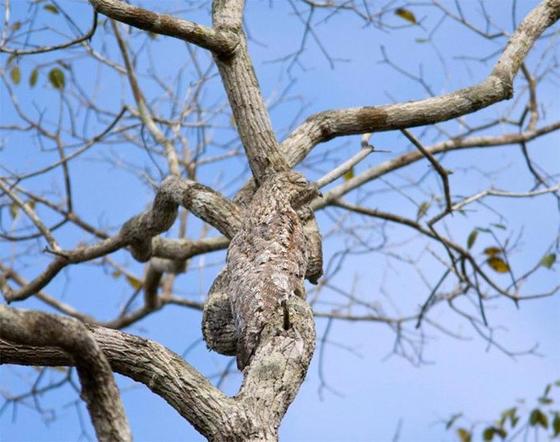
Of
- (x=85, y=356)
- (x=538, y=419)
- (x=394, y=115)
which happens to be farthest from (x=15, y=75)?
(x=85, y=356)

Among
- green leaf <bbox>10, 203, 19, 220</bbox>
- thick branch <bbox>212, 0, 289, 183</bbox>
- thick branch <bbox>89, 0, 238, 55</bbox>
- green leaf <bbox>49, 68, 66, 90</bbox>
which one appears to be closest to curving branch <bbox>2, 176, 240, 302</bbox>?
thick branch <bbox>212, 0, 289, 183</bbox>

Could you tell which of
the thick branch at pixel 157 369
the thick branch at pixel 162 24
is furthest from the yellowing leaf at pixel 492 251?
the thick branch at pixel 157 369

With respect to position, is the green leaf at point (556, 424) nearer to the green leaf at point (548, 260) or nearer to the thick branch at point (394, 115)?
the green leaf at point (548, 260)

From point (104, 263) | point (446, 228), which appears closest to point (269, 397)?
point (446, 228)

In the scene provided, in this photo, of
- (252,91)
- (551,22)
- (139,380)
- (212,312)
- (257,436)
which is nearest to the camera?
(257,436)

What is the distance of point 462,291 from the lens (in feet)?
18.2

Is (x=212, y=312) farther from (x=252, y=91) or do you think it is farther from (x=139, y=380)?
(x=252, y=91)

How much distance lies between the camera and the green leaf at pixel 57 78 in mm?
5246

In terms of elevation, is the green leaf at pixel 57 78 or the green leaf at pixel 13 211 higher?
the green leaf at pixel 57 78

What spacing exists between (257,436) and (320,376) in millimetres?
3681

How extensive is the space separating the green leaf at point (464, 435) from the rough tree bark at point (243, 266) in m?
2.57

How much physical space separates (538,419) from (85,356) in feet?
13.4

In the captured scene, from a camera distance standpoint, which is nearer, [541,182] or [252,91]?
[252,91]

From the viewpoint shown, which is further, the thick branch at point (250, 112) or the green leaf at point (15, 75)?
the green leaf at point (15, 75)
